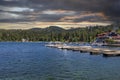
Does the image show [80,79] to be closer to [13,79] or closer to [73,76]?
[73,76]

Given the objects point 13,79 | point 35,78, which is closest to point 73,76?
point 35,78

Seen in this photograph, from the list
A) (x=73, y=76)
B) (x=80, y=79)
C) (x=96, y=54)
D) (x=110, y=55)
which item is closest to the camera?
(x=80, y=79)

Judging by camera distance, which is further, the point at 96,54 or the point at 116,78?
the point at 96,54

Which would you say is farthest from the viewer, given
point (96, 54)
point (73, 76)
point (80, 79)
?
point (96, 54)

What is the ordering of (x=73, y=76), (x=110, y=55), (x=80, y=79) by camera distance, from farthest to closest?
(x=110, y=55) < (x=73, y=76) < (x=80, y=79)

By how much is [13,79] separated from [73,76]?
10317 millimetres

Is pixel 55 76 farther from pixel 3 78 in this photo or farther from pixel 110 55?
pixel 110 55

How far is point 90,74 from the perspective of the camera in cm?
5322

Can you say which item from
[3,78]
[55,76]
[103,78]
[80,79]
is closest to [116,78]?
[103,78]

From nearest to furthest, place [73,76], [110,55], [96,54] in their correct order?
1. [73,76]
2. [110,55]
3. [96,54]

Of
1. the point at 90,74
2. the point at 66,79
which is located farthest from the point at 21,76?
the point at 90,74

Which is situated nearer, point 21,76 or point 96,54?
point 21,76

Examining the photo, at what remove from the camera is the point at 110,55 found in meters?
93.1

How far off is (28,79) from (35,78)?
5.57 ft
